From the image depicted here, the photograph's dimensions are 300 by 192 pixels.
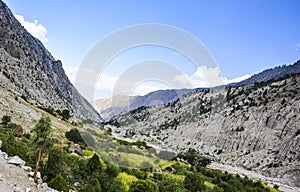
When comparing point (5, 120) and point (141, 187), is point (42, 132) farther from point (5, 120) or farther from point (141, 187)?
point (5, 120)

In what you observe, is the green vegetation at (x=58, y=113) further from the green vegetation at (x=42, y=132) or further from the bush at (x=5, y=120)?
the green vegetation at (x=42, y=132)

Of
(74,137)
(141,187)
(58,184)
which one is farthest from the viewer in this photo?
(74,137)

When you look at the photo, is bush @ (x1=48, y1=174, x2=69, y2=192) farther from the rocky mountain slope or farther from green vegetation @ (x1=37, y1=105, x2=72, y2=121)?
green vegetation @ (x1=37, y1=105, x2=72, y2=121)

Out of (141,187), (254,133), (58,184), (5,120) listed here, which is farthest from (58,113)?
(58,184)

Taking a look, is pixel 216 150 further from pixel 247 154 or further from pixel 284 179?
pixel 284 179

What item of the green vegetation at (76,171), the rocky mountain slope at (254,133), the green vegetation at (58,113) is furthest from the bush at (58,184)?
the green vegetation at (58,113)

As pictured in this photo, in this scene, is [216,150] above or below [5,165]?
above

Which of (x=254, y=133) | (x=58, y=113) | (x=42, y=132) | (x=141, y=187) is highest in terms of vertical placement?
(x=254, y=133)

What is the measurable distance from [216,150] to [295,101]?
28.1m

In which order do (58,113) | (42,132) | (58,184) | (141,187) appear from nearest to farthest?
(58,184), (42,132), (141,187), (58,113)

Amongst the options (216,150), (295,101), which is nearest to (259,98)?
(295,101)

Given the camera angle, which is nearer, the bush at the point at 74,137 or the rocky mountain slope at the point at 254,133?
the bush at the point at 74,137

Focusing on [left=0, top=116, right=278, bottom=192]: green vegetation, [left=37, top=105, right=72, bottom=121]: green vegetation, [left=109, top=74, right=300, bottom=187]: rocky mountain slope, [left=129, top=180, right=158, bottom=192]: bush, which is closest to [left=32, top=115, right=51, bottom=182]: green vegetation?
[left=0, top=116, right=278, bottom=192]: green vegetation

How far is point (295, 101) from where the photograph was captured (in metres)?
85.0
